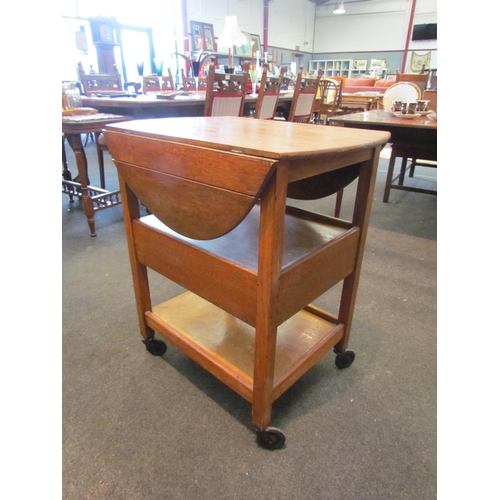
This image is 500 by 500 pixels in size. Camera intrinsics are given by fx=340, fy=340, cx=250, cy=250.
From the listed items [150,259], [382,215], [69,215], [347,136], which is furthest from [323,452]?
[69,215]

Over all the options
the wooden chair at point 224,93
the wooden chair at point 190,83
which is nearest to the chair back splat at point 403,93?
the wooden chair at point 224,93

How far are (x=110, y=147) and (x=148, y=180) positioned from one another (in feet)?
0.60

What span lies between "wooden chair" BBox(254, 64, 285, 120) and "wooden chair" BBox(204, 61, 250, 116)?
239 millimetres

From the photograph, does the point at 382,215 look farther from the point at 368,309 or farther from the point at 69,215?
the point at 69,215

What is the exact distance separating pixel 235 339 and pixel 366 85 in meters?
9.98

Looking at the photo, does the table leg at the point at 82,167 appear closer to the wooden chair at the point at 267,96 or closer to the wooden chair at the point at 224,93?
the wooden chair at the point at 224,93

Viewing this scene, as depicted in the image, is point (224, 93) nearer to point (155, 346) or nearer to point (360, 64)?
point (155, 346)

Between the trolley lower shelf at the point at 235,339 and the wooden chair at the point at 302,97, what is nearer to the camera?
the trolley lower shelf at the point at 235,339

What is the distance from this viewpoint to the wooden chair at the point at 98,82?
3408 mm

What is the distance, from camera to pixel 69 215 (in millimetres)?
2498

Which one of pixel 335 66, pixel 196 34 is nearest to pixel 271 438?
pixel 196 34

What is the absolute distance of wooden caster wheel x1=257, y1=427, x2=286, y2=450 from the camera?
2.91ft

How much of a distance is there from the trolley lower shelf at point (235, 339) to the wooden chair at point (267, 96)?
7.32 feet

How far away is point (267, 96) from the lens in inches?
120
